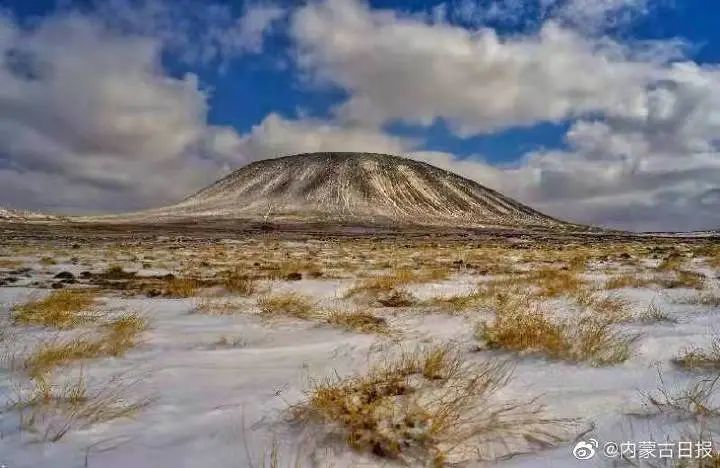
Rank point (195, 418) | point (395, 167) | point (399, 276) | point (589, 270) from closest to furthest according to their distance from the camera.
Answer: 1. point (195, 418)
2. point (399, 276)
3. point (589, 270)
4. point (395, 167)

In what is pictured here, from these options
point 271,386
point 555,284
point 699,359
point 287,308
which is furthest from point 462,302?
point 271,386

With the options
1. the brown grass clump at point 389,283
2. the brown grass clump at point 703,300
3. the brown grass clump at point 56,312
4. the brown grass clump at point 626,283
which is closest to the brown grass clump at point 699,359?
the brown grass clump at point 703,300

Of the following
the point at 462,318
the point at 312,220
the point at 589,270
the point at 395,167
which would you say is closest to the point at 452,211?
the point at 395,167

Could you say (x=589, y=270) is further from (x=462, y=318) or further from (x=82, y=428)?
(x=82, y=428)

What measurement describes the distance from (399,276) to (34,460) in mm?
10206

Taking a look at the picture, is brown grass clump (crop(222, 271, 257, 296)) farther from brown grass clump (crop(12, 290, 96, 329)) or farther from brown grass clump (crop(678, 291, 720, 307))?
brown grass clump (crop(678, 291, 720, 307))

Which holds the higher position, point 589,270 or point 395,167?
point 395,167

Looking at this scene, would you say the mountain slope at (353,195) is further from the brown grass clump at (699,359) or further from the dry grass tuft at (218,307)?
the brown grass clump at (699,359)

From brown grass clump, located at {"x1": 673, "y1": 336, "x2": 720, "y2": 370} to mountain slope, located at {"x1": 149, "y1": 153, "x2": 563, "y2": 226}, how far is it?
114 m

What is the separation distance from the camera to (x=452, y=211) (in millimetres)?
151375

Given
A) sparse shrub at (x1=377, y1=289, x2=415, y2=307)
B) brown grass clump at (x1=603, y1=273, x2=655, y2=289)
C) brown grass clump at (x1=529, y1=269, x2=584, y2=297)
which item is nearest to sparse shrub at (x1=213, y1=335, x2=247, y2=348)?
sparse shrub at (x1=377, y1=289, x2=415, y2=307)

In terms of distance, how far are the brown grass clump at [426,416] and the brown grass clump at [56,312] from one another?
15.3 ft

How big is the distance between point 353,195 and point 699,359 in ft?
498

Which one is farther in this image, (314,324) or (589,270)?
(589,270)
